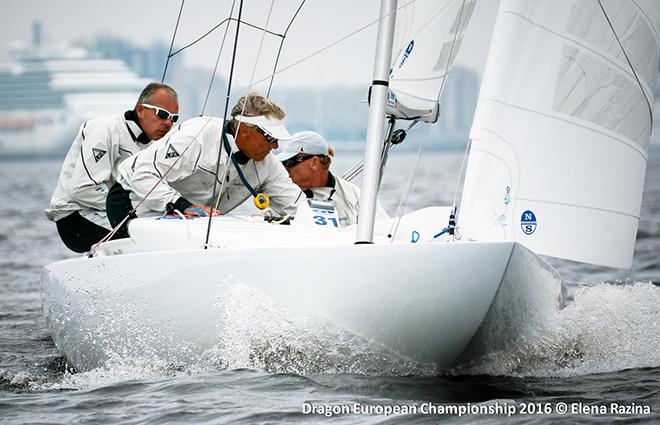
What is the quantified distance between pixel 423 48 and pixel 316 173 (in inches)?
39.3

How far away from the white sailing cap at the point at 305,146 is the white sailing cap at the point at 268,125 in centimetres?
67

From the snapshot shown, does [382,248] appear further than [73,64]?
No

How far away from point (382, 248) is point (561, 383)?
3.35 feet

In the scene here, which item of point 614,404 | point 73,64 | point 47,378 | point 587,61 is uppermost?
point 73,64

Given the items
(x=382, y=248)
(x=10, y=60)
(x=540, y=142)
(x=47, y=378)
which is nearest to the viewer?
(x=382, y=248)

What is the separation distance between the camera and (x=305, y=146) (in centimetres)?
532

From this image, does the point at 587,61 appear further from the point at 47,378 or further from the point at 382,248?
the point at 47,378

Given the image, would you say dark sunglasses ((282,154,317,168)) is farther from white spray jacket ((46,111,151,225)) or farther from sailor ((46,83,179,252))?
white spray jacket ((46,111,151,225))

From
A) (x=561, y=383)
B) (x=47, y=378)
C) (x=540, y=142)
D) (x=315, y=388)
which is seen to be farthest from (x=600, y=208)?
(x=47, y=378)

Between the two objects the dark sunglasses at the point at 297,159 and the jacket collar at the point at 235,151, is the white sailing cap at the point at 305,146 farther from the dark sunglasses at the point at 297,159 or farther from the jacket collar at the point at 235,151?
the jacket collar at the point at 235,151

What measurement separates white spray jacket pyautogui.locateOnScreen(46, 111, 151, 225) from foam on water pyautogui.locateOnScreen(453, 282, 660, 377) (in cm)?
220

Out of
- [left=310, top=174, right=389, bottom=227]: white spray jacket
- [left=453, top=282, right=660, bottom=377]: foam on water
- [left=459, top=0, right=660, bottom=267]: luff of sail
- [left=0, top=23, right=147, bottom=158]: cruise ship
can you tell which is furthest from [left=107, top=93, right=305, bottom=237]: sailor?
[left=0, top=23, right=147, bottom=158]: cruise ship

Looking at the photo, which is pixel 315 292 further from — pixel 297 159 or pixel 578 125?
pixel 297 159

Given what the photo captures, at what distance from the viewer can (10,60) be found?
99.1 metres
